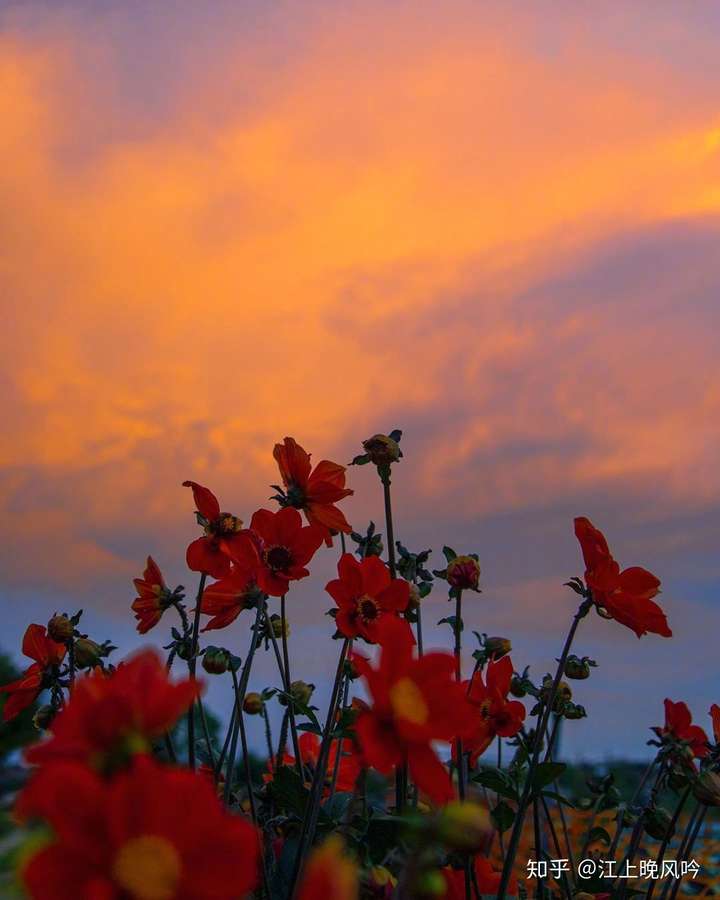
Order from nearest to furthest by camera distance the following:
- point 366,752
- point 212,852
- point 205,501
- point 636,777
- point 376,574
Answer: point 212,852
point 366,752
point 376,574
point 205,501
point 636,777

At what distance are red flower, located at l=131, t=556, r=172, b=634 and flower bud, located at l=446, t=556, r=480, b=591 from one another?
50 centimetres

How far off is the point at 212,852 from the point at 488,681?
120cm

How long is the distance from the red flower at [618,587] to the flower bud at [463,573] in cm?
24

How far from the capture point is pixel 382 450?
6.26 ft

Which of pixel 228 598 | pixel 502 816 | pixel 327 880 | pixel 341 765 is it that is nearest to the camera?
pixel 327 880

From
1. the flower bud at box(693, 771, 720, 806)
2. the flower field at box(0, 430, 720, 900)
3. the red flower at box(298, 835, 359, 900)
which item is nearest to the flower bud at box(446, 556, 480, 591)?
the flower field at box(0, 430, 720, 900)

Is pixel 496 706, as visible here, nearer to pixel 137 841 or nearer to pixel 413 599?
pixel 413 599

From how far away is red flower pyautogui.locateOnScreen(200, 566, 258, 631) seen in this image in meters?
1.76

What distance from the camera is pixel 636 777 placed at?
695 cm

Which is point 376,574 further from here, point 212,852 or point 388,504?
point 212,852

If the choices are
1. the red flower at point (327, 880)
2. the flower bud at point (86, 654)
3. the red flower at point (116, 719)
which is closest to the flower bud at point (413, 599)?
the flower bud at point (86, 654)

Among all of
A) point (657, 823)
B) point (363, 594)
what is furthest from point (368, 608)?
point (657, 823)

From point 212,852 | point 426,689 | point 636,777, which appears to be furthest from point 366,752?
point 636,777

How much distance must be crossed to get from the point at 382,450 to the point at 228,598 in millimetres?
375
